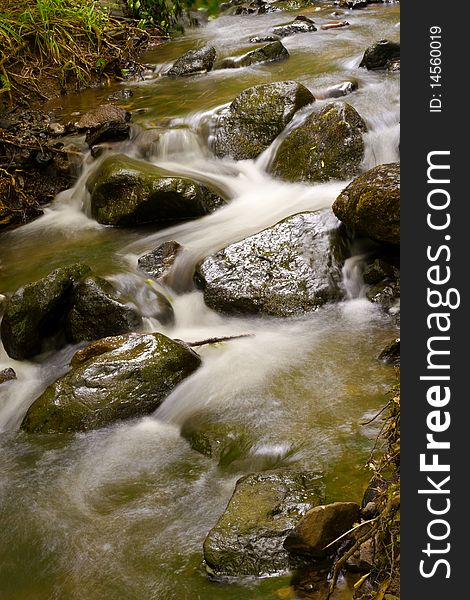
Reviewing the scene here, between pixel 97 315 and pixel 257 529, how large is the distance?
8.52ft

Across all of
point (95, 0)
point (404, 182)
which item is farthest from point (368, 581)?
point (95, 0)

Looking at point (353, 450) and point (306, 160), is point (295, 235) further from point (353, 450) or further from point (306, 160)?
point (353, 450)

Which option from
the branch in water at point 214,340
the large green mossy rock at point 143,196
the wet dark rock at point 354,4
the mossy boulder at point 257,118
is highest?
the wet dark rock at point 354,4

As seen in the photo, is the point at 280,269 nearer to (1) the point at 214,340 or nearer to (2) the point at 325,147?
(1) the point at 214,340

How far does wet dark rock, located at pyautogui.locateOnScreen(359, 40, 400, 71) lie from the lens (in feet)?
28.4

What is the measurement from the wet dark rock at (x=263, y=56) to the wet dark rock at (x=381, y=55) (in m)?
1.75

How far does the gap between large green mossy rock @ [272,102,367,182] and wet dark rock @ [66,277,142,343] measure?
258cm

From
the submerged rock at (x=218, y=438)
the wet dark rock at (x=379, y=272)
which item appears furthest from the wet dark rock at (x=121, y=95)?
the submerged rock at (x=218, y=438)

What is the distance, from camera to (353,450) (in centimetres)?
328

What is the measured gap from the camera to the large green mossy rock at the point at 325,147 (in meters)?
6.57

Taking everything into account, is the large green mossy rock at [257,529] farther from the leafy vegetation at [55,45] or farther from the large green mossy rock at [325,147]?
the leafy vegetation at [55,45]

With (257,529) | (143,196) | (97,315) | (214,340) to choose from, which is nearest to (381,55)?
(143,196)

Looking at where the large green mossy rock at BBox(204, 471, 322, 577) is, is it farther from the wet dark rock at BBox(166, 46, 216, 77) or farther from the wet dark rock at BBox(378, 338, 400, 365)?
the wet dark rock at BBox(166, 46, 216, 77)

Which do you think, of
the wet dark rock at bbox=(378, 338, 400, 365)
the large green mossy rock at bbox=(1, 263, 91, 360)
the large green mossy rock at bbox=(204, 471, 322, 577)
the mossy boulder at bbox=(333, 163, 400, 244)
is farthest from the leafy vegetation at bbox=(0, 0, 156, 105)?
the large green mossy rock at bbox=(204, 471, 322, 577)
